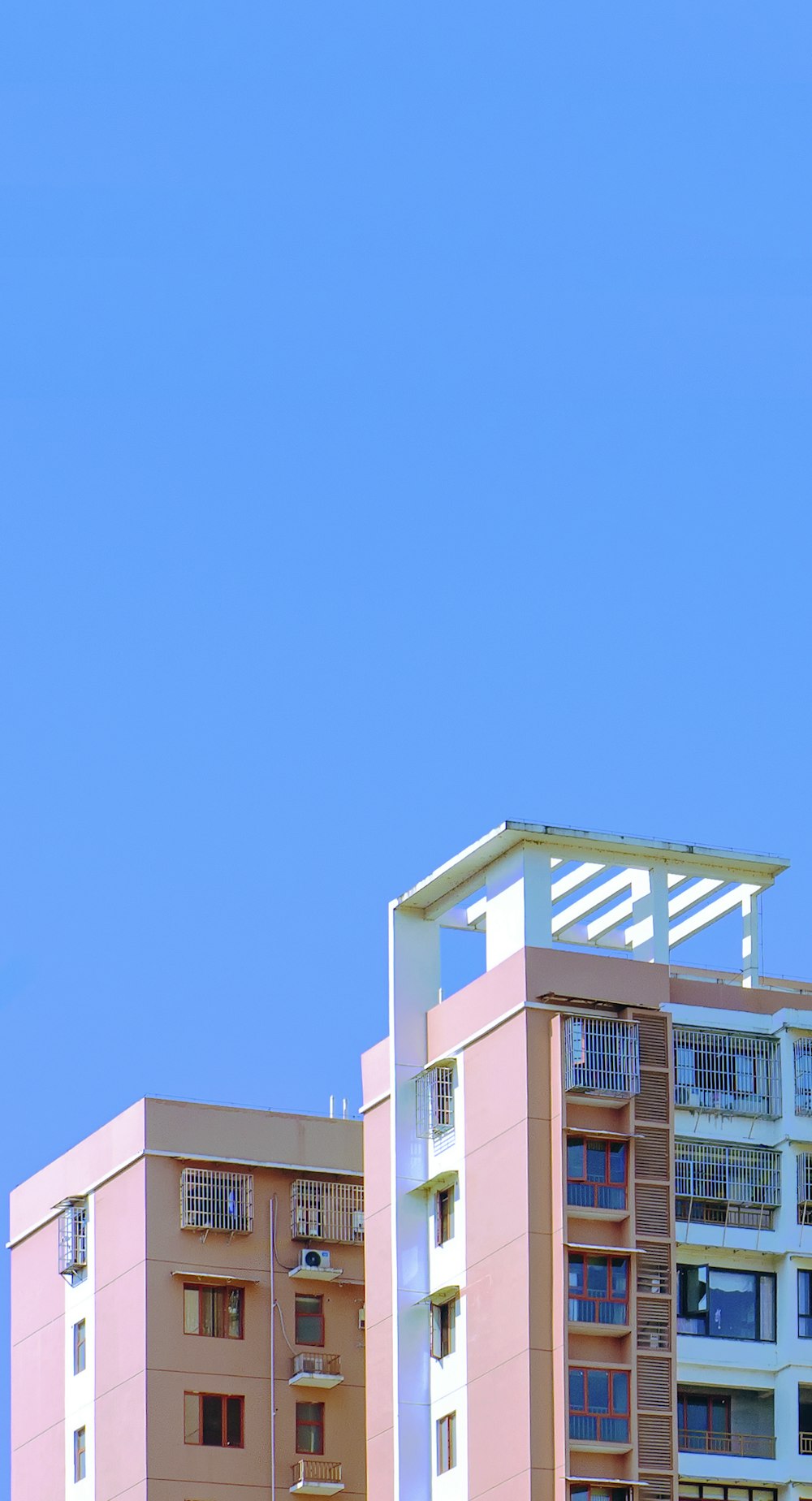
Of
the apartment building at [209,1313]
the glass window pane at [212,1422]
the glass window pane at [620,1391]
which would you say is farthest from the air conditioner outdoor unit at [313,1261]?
the glass window pane at [620,1391]

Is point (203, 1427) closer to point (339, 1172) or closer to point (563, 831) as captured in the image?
point (339, 1172)

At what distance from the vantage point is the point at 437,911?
53000mm

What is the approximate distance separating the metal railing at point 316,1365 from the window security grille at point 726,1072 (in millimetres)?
11397

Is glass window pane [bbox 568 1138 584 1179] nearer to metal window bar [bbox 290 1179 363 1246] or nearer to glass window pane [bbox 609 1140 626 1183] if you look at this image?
glass window pane [bbox 609 1140 626 1183]

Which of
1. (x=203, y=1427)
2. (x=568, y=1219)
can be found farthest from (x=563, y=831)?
(x=203, y=1427)

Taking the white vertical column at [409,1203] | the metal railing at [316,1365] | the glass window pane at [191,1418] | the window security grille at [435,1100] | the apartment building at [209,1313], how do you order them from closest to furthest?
the white vertical column at [409,1203], the window security grille at [435,1100], the glass window pane at [191,1418], the apartment building at [209,1313], the metal railing at [316,1365]

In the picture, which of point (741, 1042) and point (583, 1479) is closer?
point (583, 1479)

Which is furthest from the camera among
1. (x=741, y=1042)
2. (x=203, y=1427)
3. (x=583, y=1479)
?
(x=203, y=1427)

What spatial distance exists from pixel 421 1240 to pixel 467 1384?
9.89 ft

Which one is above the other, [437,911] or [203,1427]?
[437,911]

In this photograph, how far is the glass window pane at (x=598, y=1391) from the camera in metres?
47.1

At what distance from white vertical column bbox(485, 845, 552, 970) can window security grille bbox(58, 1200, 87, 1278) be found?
41.0 feet

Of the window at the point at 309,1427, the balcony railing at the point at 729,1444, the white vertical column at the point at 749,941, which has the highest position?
the white vertical column at the point at 749,941

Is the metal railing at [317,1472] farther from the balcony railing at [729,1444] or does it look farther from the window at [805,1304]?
the window at [805,1304]
